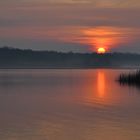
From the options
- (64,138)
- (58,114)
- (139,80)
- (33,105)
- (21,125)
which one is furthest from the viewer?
(139,80)

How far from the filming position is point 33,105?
2680 centimetres

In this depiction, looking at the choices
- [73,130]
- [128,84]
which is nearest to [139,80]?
[128,84]

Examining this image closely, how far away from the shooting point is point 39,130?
17.0 meters

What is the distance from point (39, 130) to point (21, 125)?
163cm

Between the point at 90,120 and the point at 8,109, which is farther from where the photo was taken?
the point at 8,109

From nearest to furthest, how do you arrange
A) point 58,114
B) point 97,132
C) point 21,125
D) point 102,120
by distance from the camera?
point 97,132
point 21,125
point 102,120
point 58,114

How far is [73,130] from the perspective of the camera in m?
17.2

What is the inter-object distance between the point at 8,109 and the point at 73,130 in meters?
7.89

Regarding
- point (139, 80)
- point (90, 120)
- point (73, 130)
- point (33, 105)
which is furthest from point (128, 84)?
point (73, 130)

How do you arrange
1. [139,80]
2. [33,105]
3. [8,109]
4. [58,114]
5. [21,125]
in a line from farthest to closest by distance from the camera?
[139,80] < [33,105] < [8,109] < [58,114] < [21,125]

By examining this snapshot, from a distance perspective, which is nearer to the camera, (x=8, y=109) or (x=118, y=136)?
(x=118, y=136)

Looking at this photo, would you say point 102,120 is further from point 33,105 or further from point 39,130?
point 33,105

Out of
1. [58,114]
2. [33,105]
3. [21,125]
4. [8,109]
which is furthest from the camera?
[33,105]

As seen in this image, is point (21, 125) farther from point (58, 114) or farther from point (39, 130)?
point (58, 114)
